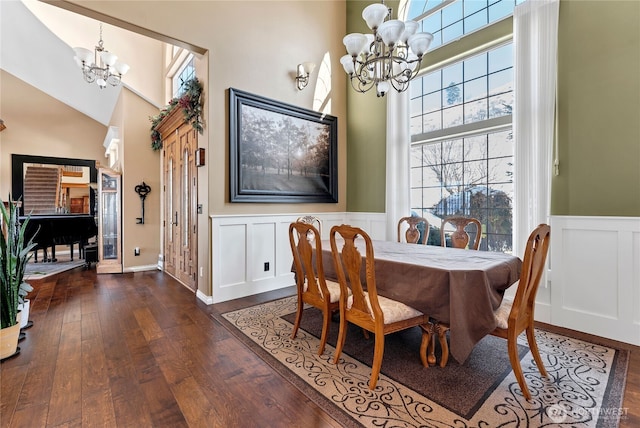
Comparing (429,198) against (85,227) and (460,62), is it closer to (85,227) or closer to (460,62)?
(460,62)

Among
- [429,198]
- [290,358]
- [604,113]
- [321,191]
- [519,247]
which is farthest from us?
[321,191]

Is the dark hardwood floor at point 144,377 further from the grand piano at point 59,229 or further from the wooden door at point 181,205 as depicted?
the grand piano at point 59,229

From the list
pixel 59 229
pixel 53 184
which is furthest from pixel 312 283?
pixel 53 184

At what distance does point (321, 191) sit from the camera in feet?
15.3

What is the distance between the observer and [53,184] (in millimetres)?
7234

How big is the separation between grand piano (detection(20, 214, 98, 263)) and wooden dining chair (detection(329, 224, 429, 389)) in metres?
5.77

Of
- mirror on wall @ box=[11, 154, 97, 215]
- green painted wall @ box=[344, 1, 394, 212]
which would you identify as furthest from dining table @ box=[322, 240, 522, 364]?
mirror on wall @ box=[11, 154, 97, 215]

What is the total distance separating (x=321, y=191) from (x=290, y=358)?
287cm

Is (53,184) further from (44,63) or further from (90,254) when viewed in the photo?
(90,254)

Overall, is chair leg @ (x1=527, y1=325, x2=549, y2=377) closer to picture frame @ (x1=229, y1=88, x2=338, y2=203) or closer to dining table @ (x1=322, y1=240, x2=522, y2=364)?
dining table @ (x1=322, y1=240, x2=522, y2=364)

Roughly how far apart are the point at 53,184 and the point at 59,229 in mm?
2767

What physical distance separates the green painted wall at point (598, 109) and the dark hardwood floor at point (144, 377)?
4.18 feet

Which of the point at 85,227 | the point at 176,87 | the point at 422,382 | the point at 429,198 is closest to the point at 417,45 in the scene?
the point at 429,198

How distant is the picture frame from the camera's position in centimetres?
369
